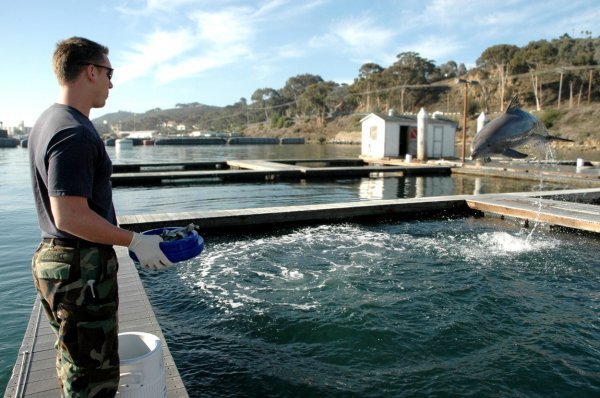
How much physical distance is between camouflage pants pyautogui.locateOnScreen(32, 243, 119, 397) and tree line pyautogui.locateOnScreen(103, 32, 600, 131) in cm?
6254

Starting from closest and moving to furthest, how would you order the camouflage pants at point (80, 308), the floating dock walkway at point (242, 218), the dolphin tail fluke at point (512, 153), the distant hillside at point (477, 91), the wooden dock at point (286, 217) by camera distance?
the camouflage pants at point (80, 308) < the floating dock walkway at point (242, 218) < the wooden dock at point (286, 217) < the dolphin tail fluke at point (512, 153) < the distant hillside at point (477, 91)

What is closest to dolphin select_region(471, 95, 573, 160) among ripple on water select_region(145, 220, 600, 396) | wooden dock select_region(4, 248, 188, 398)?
ripple on water select_region(145, 220, 600, 396)

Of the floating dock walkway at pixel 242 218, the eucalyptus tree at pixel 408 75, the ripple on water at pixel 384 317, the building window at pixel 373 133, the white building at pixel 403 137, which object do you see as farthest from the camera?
the eucalyptus tree at pixel 408 75

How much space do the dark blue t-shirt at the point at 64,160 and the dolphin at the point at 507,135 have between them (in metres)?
6.04

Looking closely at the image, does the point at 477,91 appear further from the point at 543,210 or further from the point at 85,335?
the point at 85,335

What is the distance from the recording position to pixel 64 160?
2.24 m

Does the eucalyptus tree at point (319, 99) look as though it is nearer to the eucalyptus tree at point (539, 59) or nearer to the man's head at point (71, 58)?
the eucalyptus tree at point (539, 59)

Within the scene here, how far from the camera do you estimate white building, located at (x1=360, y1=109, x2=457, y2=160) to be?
109 feet

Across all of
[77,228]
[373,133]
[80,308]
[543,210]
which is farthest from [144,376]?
[373,133]

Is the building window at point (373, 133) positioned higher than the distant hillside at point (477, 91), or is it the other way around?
the distant hillside at point (477, 91)

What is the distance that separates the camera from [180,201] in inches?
683

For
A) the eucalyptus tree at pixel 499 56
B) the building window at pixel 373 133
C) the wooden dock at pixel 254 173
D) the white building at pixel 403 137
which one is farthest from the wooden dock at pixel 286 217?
the eucalyptus tree at pixel 499 56

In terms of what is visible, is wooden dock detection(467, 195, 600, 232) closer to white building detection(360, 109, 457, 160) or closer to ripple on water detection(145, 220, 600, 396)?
ripple on water detection(145, 220, 600, 396)

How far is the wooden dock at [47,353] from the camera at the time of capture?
12.3ft
